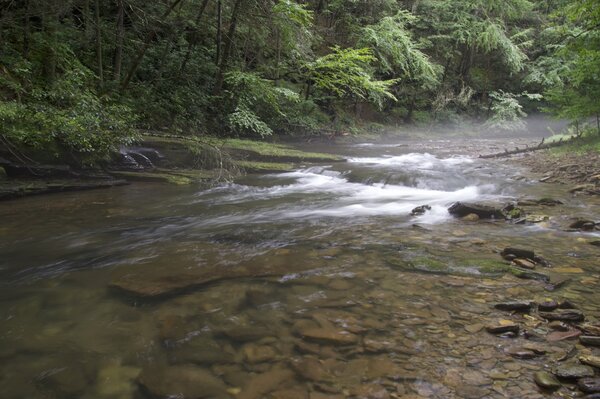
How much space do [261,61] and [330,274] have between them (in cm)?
1184

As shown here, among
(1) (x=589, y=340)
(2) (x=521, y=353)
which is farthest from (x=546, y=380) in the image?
(1) (x=589, y=340)

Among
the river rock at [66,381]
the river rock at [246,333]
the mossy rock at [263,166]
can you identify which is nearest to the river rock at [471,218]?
the river rock at [246,333]

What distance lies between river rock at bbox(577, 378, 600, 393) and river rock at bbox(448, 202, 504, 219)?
4.40 meters

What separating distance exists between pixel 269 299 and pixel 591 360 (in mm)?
2385

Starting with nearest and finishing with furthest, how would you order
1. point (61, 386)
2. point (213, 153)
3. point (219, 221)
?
point (61, 386)
point (219, 221)
point (213, 153)

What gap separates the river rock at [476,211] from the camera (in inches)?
253

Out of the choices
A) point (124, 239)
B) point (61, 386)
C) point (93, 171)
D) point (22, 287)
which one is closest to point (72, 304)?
point (22, 287)

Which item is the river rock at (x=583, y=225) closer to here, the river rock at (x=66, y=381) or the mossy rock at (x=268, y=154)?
the river rock at (x=66, y=381)

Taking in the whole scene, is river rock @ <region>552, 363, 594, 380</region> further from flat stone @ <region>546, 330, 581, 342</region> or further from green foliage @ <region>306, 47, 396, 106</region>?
green foliage @ <region>306, 47, 396, 106</region>

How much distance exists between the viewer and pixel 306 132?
659 inches

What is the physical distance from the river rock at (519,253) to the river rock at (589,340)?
1.78 m

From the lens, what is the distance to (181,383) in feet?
8.34

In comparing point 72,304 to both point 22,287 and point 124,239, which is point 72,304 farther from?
point 124,239

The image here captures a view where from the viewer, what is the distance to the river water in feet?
8.32
